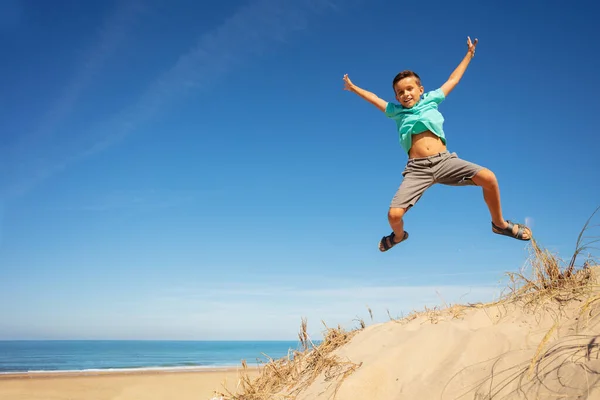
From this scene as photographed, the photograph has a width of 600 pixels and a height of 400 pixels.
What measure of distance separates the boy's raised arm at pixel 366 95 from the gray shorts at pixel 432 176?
2.91 feet

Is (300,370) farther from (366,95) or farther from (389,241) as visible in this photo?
(366,95)

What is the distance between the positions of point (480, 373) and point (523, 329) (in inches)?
21.7

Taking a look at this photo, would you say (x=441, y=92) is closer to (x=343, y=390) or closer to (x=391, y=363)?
(x=391, y=363)

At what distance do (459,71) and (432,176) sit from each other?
1376 mm

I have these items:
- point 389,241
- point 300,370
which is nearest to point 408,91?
point 389,241

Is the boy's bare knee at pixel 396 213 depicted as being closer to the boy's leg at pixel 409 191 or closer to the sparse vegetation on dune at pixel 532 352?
the boy's leg at pixel 409 191

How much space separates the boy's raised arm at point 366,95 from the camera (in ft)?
16.3

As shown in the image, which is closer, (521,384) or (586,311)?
(521,384)

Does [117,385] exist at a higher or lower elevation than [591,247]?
lower

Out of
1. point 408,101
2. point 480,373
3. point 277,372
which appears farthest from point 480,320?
point 408,101

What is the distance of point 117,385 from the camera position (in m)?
11.1

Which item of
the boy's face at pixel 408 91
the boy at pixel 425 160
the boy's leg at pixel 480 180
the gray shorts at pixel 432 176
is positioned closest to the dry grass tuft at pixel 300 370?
the boy at pixel 425 160

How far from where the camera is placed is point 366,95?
5.10m

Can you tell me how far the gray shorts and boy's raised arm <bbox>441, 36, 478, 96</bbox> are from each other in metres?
0.83
